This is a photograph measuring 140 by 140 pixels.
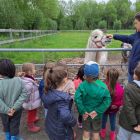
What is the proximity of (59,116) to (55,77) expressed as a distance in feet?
1.43

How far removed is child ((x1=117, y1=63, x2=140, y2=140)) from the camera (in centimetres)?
310

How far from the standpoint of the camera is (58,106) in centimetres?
317

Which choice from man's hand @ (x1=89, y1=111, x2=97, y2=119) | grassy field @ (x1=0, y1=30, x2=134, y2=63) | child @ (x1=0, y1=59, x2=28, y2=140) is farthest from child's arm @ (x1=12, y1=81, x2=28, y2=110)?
grassy field @ (x1=0, y1=30, x2=134, y2=63)

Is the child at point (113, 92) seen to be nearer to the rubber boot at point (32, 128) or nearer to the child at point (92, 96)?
the child at point (92, 96)

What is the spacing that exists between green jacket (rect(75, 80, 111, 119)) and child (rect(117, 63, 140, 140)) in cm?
28

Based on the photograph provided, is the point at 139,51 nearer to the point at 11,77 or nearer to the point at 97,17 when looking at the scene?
the point at 11,77

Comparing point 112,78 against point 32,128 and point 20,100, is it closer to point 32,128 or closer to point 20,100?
point 20,100

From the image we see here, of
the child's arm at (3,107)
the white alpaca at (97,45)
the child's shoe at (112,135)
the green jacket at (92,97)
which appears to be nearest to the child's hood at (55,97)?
the green jacket at (92,97)

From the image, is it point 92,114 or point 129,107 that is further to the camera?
point 92,114

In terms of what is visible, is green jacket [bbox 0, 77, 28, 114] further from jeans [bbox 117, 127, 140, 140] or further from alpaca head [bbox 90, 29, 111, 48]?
alpaca head [bbox 90, 29, 111, 48]

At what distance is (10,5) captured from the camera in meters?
20.3

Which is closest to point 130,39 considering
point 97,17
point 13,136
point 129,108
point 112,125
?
point 112,125

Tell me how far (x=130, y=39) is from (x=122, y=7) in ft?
299

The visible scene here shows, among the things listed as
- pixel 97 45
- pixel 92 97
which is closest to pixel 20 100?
pixel 92 97
